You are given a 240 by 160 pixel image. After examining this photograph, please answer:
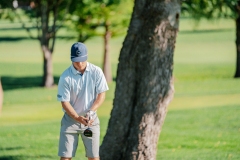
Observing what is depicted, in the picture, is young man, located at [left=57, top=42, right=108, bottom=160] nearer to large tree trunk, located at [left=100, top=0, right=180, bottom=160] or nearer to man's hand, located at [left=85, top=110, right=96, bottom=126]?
man's hand, located at [left=85, top=110, right=96, bottom=126]

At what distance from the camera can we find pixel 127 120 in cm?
931

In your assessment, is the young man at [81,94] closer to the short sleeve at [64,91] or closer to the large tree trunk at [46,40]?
the short sleeve at [64,91]

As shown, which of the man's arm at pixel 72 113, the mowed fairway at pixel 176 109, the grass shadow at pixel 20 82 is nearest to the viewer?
the man's arm at pixel 72 113

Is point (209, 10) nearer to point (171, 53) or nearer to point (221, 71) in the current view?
point (221, 71)

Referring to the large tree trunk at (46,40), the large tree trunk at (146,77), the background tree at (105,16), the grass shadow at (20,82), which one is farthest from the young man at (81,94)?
the grass shadow at (20,82)

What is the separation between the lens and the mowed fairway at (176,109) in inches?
478

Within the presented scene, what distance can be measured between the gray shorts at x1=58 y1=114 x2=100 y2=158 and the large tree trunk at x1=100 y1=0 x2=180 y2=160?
1337 mm

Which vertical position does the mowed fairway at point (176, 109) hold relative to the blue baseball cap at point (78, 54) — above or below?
below

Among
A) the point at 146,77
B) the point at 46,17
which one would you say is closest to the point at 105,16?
the point at 46,17

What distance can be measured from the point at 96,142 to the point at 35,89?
73.0 ft

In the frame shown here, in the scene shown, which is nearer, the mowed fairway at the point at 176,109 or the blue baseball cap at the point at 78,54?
the blue baseball cap at the point at 78,54

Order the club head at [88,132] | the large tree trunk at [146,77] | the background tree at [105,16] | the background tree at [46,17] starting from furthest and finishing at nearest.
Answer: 1. the background tree at [46,17]
2. the background tree at [105,16]
3. the large tree trunk at [146,77]
4. the club head at [88,132]

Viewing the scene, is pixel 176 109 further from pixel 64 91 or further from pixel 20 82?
pixel 20 82

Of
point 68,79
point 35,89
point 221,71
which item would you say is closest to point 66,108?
point 68,79
